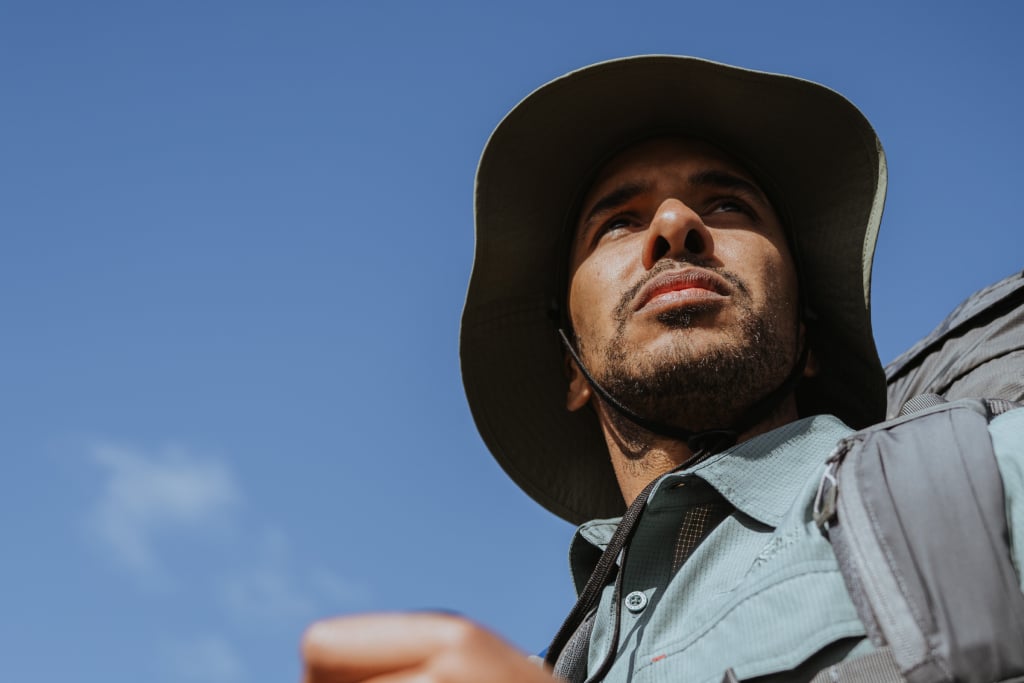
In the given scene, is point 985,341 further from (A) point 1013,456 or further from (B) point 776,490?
(A) point 1013,456

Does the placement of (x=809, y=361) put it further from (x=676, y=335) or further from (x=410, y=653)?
(x=410, y=653)

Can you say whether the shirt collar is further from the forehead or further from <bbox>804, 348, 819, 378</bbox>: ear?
the forehead

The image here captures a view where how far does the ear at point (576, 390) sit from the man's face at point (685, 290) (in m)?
0.21

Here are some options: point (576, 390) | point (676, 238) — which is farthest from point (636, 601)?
point (576, 390)

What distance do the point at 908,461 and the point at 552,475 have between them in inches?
87.7

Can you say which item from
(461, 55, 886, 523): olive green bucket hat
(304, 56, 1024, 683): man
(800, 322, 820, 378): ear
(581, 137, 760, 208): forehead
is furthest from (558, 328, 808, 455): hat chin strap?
(581, 137, 760, 208): forehead

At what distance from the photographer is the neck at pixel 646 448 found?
317cm

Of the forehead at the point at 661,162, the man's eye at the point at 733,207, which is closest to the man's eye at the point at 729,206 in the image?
the man's eye at the point at 733,207

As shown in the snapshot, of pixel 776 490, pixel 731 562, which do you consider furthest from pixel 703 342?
pixel 731 562

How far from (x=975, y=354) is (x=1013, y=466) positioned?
1.64 m

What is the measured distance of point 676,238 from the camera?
3.17 metres

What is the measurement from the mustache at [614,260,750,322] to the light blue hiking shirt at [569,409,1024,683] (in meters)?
0.57

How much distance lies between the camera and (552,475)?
4023 millimetres

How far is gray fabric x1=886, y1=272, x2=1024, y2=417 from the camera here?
3.21m
